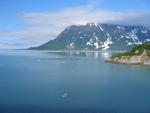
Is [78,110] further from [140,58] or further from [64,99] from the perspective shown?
[140,58]

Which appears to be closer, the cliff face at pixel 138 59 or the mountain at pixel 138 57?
the cliff face at pixel 138 59

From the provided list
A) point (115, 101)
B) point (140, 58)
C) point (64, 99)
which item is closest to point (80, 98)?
point (64, 99)

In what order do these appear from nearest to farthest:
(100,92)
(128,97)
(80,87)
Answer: (128,97) < (100,92) < (80,87)

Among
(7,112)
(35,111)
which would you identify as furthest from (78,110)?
(7,112)

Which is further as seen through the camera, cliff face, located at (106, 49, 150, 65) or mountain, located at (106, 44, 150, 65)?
mountain, located at (106, 44, 150, 65)

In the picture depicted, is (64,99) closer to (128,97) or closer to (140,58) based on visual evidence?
(128,97)

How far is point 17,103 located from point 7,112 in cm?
478

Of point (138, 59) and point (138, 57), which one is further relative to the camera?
point (138, 57)

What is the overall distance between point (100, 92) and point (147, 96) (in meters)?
10.2

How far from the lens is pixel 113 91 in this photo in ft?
159

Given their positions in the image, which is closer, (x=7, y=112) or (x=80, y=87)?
(x=7, y=112)

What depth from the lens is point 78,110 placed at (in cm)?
3466

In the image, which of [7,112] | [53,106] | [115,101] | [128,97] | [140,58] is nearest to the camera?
[7,112]

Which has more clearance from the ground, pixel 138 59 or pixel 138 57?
pixel 138 57
